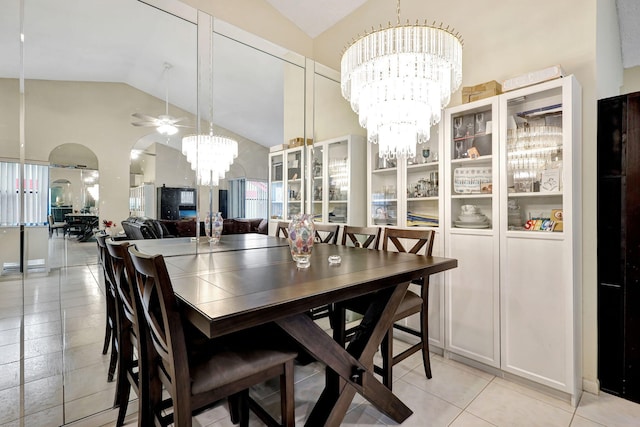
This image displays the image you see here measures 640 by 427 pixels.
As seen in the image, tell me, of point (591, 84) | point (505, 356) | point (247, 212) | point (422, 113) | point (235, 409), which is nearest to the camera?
point (235, 409)

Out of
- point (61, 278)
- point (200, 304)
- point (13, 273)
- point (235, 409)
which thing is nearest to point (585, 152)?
point (200, 304)

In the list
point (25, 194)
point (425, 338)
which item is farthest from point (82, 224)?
point (425, 338)

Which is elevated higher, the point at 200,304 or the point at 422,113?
the point at 422,113

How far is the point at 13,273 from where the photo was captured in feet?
5.82

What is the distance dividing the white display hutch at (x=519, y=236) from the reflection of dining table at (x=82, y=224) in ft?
8.57

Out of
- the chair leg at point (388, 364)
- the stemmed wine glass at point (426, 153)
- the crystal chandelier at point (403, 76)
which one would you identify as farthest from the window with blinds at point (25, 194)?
Answer: the stemmed wine glass at point (426, 153)

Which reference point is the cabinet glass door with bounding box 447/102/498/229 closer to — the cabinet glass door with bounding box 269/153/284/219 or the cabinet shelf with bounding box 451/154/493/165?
the cabinet shelf with bounding box 451/154/493/165

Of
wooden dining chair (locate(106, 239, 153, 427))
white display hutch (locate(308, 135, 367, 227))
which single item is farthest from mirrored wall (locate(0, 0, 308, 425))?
white display hutch (locate(308, 135, 367, 227))

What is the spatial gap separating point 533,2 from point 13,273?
3867 millimetres

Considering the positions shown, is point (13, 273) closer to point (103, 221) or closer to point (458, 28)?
point (103, 221)

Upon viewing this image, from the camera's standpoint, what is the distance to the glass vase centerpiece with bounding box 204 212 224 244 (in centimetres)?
259

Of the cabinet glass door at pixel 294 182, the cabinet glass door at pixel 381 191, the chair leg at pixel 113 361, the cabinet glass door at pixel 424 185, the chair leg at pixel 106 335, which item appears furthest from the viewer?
the cabinet glass door at pixel 294 182

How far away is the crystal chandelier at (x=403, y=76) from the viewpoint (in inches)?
68.2

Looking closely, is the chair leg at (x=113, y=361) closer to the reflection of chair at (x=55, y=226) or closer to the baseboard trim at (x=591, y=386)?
the reflection of chair at (x=55, y=226)
